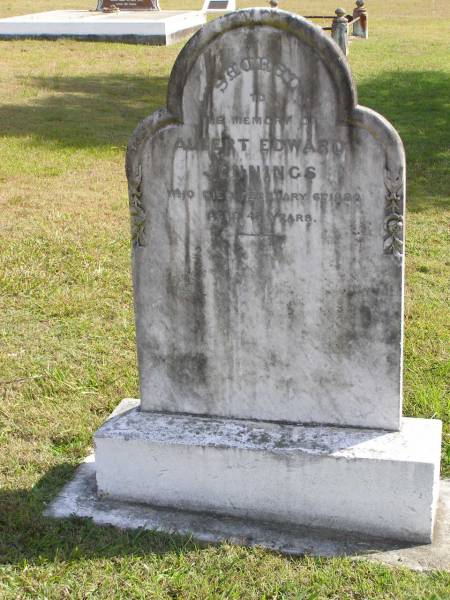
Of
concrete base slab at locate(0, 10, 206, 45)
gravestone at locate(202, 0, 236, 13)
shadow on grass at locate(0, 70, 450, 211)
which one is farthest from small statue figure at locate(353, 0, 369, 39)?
shadow on grass at locate(0, 70, 450, 211)

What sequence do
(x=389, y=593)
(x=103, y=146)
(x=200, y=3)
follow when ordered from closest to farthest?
1. (x=389, y=593)
2. (x=103, y=146)
3. (x=200, y=3)

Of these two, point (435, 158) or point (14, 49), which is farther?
point (14, 49)

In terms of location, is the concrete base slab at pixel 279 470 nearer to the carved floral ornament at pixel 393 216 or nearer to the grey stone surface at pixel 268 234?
the grey stone surface at pixel 268 234

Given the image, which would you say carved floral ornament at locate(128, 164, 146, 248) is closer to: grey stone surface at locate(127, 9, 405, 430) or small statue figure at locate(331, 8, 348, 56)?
grey stone surface at locate(127, 9, 405, 430)

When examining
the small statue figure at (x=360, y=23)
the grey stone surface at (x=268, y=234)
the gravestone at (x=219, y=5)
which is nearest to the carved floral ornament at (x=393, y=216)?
the grey stone surface at (x=268, y=234)

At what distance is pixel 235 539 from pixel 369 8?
29595mm

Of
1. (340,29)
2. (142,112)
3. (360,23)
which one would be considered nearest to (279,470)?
(142,112)

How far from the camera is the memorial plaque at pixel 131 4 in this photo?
70.8ft

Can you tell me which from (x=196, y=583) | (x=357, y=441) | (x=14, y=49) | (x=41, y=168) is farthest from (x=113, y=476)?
(x=14, y=49)

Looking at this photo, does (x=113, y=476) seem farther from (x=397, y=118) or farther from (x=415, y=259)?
(x=397, y=118)

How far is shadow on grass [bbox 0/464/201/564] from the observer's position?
3623 millimetres

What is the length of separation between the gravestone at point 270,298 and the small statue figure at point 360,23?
1858 cm

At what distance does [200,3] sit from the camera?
101ft

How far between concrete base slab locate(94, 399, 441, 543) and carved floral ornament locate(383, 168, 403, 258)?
2.54 ft
